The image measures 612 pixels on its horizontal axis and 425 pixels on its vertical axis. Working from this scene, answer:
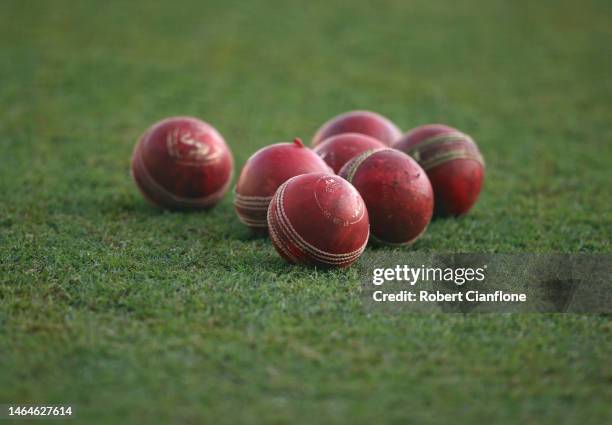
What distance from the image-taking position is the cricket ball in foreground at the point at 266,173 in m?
5.76

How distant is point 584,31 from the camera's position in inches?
675

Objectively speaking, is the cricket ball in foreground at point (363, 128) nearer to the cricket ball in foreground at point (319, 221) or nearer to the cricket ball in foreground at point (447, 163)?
the cricket ball in foreground at point (447, 163)

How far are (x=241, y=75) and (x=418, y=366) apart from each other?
32.7 ft

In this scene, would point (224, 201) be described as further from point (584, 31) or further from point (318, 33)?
point (584, 31)

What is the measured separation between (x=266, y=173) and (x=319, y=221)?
0.89 m

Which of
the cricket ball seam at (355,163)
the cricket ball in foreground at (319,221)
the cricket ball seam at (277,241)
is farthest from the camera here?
the cricket ball seam at (355,163)

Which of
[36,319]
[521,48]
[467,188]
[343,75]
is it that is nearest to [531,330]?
[467,188]

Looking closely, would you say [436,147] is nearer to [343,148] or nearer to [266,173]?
[343,148]

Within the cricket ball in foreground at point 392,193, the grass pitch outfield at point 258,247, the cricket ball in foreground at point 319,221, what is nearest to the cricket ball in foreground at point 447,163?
the grass pitch outfield at point 258,247

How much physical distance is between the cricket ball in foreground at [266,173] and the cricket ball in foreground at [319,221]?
493mm

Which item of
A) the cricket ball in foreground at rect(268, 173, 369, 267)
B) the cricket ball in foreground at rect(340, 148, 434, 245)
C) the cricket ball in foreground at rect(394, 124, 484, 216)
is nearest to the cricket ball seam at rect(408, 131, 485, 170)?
the cricket ball in foreground at rect(394, 124, 484, 216)

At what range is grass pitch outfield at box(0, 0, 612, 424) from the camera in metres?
3.73

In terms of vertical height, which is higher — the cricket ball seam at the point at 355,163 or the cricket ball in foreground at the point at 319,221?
the cricket ball seam at the point at 355,163

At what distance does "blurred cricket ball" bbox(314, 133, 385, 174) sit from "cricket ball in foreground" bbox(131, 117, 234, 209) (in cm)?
92
